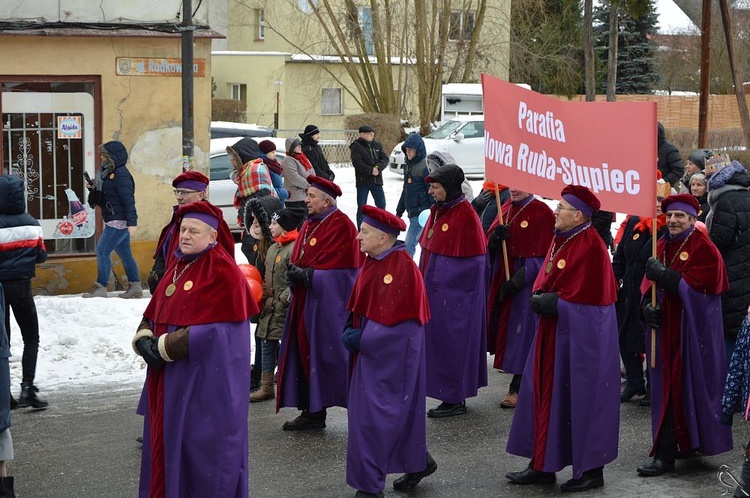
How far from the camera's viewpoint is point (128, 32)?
44.3ft

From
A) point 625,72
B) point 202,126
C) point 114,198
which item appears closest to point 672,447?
point 114,198

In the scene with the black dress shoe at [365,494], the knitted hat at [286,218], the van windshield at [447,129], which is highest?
the van windshield at [447,129]

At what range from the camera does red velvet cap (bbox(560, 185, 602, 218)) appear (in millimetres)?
7102

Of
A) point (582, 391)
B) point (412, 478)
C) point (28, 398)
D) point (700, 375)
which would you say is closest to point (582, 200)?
point (582, 391)

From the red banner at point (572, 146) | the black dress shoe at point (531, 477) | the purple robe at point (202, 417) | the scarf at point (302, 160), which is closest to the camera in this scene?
the purple robe at point (202, 417)

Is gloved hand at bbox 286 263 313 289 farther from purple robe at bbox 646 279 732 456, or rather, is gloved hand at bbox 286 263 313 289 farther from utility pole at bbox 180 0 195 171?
utility pole at bbox 180 0 195 171

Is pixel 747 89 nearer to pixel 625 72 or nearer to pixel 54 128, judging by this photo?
pixel 625 72

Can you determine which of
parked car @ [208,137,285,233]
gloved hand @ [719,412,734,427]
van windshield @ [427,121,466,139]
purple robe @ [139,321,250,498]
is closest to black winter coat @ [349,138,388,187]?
parked car @ [208,137,285,233]

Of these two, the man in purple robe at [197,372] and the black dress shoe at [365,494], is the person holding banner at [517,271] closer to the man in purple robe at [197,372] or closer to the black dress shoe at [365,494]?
the black dress shoe at [365,494]

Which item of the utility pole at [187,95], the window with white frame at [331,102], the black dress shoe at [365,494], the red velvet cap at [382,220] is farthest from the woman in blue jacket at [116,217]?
the window with white frame at [331,102]

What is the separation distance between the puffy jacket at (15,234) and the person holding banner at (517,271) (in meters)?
3.63

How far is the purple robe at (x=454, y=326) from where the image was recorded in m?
8.91

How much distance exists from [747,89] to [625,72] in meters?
8.73

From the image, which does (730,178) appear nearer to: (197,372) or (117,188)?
(197,372)
